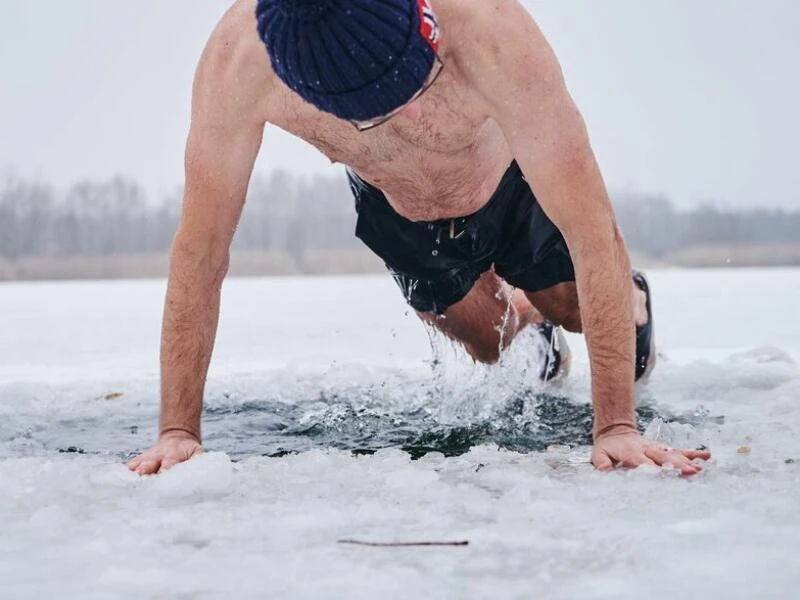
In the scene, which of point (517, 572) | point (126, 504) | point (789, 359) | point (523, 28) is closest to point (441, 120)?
point (523, 28)

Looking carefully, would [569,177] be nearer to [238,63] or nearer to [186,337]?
[238,63]

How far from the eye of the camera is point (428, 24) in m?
1.71

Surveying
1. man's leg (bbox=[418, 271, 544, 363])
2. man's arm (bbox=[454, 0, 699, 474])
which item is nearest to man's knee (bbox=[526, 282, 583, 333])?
man's leg (bbox=[418, 271, 544, 363])

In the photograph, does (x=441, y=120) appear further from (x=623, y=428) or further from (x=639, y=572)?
(x=639, y=572)

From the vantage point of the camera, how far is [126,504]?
149 cm

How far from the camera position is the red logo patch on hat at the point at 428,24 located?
5.57 feet

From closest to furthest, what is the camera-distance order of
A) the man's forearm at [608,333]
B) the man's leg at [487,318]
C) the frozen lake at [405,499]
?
1. the frozen lake at [405,499]
2. the man's forearm at [608,333]
3. the man's leg at [487,318]

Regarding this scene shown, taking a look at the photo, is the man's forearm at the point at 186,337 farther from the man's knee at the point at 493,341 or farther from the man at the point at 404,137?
the man's knee at the point at 493,341

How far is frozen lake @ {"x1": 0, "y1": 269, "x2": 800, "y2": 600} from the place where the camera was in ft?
3.53

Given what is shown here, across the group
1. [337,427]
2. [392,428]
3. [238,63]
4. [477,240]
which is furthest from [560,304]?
[238,63]

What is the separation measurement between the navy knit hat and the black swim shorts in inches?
34.6

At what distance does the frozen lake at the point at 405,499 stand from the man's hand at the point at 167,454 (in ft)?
0.16

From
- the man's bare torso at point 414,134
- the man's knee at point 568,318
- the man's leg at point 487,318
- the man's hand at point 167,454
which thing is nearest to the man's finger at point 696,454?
the man's bare torso at point 414,134

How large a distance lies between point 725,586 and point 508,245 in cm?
184
